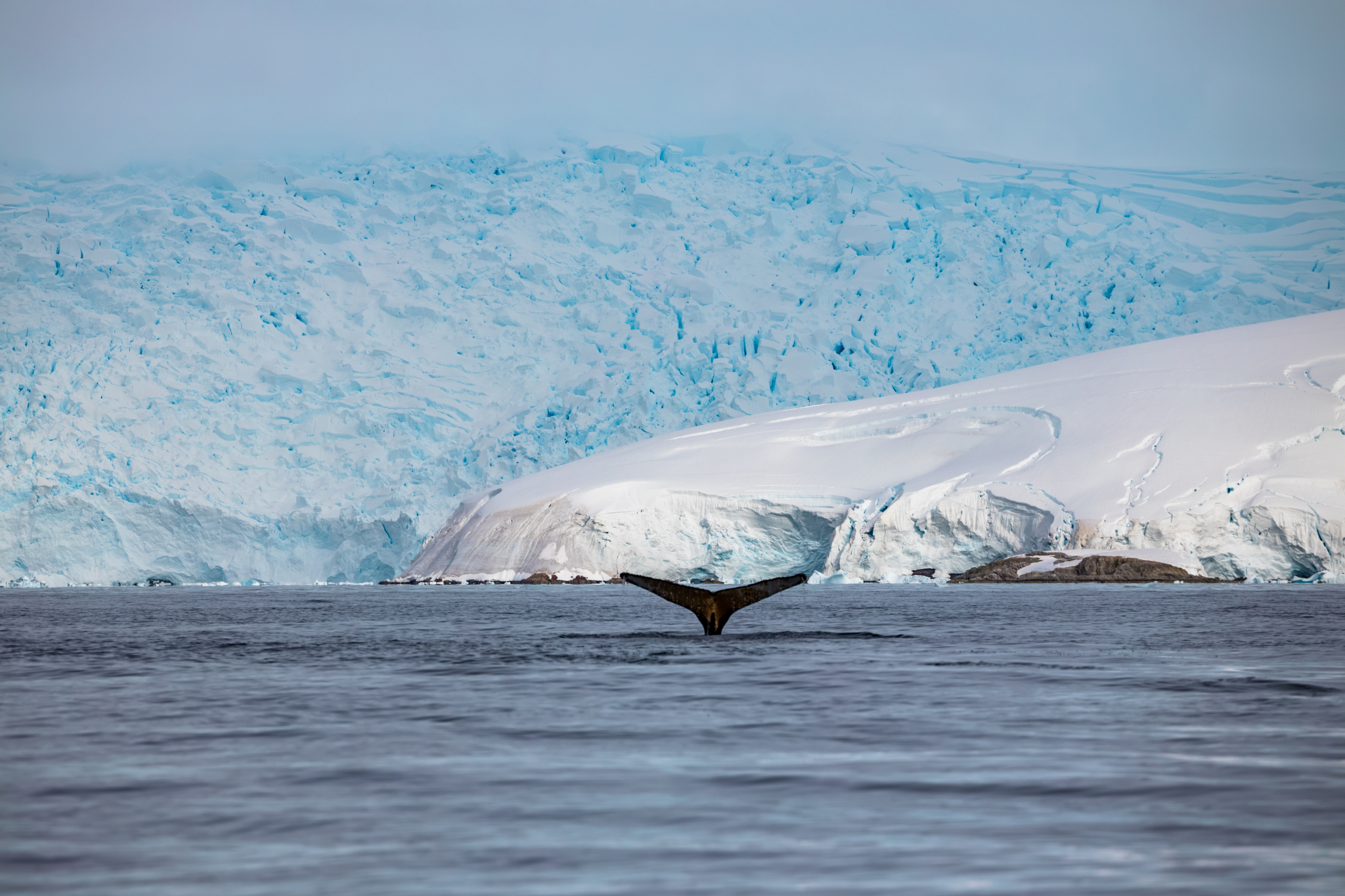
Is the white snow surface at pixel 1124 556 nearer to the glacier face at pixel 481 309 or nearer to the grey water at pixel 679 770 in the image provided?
the glacier face at pixel 481 309

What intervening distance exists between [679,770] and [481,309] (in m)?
83.6

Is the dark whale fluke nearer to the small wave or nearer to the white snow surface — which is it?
the small wave

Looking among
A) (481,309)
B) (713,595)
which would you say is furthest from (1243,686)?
(481,309)

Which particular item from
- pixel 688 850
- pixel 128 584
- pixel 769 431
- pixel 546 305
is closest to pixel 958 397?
pixel 769 431

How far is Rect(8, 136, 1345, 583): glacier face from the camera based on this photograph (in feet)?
256

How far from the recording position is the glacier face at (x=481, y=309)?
77938mm

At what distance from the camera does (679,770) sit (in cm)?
816

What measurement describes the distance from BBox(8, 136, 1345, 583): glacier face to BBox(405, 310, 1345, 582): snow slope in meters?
2.66

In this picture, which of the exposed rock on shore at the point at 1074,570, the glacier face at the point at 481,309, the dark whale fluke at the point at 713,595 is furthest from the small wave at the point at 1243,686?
the glacier face at the point at 481,309

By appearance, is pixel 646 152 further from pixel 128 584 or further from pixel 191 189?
pixel 128 584

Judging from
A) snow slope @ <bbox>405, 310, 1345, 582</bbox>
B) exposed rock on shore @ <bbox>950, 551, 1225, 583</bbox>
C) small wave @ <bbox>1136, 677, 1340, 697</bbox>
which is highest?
snow slope @ <bbox>405, 310, 1345, 582</bbox>

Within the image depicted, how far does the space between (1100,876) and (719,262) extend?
9203 cm

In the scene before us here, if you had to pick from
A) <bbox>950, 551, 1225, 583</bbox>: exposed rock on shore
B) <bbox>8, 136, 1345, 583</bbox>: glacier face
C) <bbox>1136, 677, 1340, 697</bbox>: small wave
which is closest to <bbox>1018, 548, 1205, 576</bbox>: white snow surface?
<bbox>950, 551, 1225, 583</bbox>: exposed rock on shore

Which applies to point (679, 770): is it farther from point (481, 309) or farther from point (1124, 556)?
point (481, 309)
